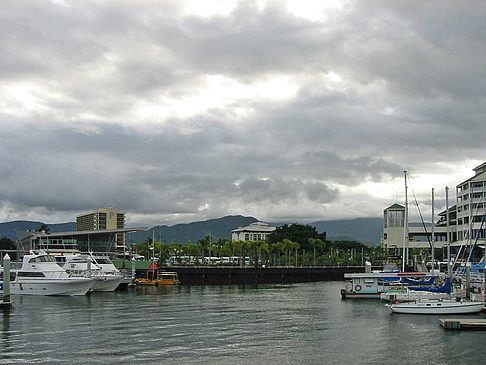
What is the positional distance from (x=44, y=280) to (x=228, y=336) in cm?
5022

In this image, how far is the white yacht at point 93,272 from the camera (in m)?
88.0

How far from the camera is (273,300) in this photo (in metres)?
77.1

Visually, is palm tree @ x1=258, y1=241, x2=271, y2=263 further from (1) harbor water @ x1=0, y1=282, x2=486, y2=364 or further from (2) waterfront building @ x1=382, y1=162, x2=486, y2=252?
(1) harbor water @ x1=0, y1=282, x2=486, y2=364

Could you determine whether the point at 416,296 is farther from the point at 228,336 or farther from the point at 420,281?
the point at 228,336

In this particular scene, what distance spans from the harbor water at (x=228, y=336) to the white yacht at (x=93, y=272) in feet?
64.9

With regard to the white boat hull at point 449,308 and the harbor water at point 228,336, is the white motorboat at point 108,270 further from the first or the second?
the white boat hull at point 449,308

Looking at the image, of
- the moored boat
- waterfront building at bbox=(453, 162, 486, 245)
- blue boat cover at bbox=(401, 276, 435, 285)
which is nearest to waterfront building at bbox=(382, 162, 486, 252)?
waterfront building at bbox=(453, 162, 486, 245)

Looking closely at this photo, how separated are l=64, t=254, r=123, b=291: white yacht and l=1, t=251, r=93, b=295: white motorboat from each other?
107 inches

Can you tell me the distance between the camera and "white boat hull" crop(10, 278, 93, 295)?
83.2 m

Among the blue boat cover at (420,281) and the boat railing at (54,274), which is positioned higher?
the boat railing at (54,274)

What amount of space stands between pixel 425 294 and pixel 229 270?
2929 inches

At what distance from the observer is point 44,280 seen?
278 ft

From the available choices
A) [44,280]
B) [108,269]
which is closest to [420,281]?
[108,269]

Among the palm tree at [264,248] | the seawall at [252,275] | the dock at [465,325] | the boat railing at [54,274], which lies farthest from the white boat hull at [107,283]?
the palm tree at [264,248]
